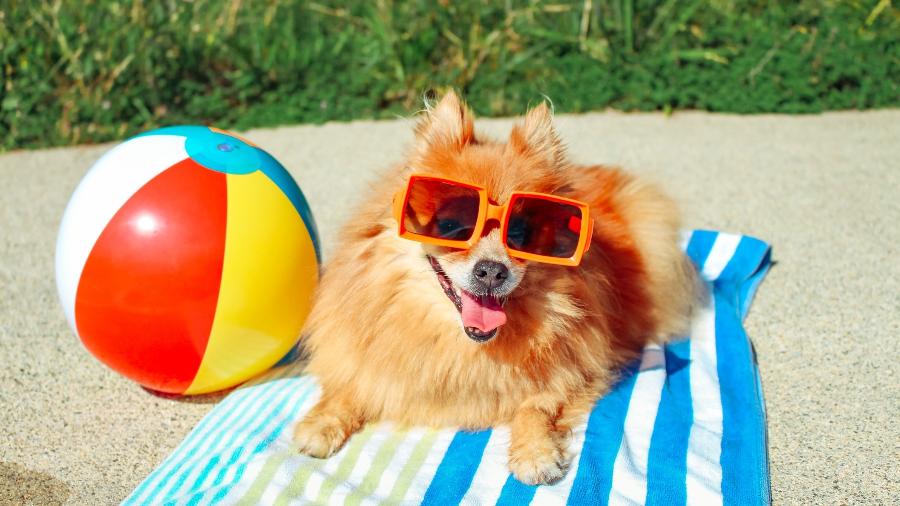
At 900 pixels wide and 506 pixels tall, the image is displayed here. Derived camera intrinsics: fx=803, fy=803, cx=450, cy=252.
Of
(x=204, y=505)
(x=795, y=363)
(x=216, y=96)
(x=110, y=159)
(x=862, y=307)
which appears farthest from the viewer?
(x=216, y=96)

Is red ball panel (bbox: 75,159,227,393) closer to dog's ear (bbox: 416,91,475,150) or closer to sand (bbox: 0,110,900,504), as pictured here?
sand (bbox: 0,110,900,504)

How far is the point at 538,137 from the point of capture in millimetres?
3174

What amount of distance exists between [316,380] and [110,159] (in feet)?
4.18

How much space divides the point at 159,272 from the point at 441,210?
1128 millimetres

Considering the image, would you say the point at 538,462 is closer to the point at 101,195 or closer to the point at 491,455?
the point at 491,455

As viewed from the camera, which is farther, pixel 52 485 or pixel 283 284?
pixel 283 284

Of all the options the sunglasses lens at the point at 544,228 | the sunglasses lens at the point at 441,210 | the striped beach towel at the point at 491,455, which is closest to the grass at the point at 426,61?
the striped beach towel at the point at 491,455

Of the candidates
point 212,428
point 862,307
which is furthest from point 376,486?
point 862,307

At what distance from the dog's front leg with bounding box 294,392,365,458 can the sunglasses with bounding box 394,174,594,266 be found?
832mm

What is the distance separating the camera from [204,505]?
280cm

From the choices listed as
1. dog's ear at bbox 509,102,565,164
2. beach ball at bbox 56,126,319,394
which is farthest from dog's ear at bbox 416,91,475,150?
beach ball at bbox 56,126,319,394

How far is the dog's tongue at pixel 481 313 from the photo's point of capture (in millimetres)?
2922

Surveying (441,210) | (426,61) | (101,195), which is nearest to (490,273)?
(441,210)

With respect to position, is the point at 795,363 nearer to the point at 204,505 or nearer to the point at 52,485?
the point at 204,505
